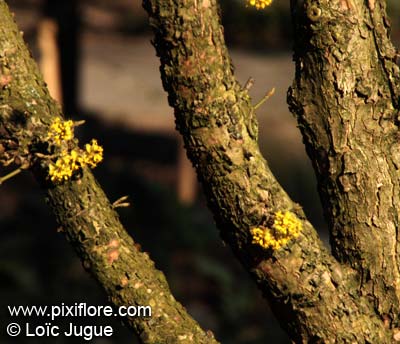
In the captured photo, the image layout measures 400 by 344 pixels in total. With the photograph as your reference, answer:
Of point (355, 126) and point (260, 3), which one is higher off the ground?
point (260, 3)

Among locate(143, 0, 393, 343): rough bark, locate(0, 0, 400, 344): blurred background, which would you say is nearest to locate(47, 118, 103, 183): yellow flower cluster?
locate(143, 0, 393, 343): rough bark

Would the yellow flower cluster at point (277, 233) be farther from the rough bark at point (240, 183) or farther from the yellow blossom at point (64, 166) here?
the yellow blossom at point (64, 166)

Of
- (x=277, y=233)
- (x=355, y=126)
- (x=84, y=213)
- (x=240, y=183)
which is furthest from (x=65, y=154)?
(x=355, y=126)

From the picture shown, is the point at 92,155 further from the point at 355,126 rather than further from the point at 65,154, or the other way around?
the point at 355,126

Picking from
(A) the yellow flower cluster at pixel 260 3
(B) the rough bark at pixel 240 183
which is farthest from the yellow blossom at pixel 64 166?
(A) the yellow flower cluster at pixel 260 3

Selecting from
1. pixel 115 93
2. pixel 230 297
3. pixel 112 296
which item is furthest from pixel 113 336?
pixel 115 93

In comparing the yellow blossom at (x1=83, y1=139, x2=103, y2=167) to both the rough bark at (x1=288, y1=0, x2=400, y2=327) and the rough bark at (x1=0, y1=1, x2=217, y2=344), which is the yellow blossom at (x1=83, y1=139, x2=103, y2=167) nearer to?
the rough bark at (x1=0, y1=1, x2=217, y2=344)
